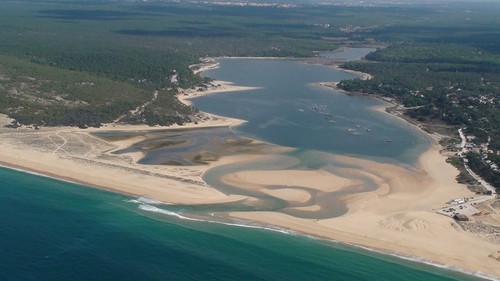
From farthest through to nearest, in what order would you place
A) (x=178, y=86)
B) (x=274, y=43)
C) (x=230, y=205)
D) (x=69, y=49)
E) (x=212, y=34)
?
(x=212, y=34) < (x=274, y=43) < (x=69, y=49) < (x=178, y=86) < (x=230, y=205)

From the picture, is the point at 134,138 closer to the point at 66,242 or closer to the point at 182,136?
the point at 182,136

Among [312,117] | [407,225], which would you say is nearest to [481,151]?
[312,117]

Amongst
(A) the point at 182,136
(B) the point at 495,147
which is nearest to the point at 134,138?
(A) the point at 182,136

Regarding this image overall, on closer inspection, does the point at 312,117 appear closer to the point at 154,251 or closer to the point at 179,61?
the point at 179,61

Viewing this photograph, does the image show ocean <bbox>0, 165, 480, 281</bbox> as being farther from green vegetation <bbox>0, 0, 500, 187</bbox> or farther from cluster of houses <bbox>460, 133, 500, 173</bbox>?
cluster of houses <bbox>460, 133, 500, 173</bbox>

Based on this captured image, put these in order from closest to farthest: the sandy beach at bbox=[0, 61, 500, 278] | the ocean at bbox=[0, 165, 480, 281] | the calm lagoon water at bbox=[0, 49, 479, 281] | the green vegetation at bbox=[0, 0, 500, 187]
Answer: the ocean at bbox=[0, 165, 480, 281]
the calm lagoon water at bbox=[0, 49, 479, 281]
the sandy beach at bbox=[0, 61, 500, 278]
the green vegetation at bbox=[0, 0, 500, 187]

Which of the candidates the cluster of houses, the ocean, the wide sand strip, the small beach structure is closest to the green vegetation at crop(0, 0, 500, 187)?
the cluster of houses

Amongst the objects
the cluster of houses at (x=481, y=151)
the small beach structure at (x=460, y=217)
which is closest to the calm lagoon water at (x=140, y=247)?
the small beach structure at (x=460, y=217)

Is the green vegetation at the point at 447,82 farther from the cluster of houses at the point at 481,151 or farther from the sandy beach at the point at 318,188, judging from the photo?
the sandy beach at the point at 318,188
